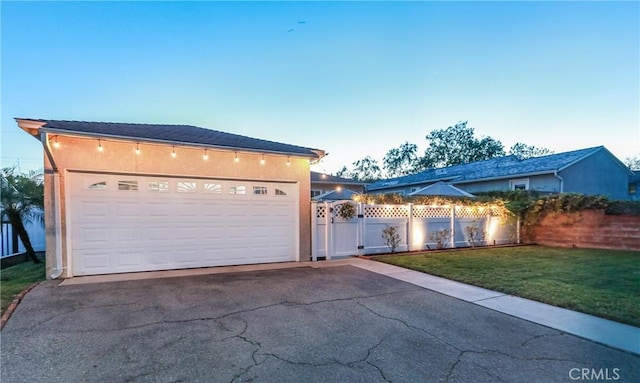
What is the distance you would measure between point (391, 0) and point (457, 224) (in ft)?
26.9

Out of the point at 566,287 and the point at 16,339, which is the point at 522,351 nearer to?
the point at 566,287

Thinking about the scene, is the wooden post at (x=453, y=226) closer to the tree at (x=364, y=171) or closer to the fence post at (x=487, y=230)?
the fence post at (x=487, y=230)

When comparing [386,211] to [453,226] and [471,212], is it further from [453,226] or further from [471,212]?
[471,212]

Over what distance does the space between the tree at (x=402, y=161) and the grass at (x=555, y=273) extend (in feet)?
102

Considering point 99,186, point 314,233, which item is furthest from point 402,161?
point 99,186

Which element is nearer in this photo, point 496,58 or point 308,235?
point 308,235

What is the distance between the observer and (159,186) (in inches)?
279

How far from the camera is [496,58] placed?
10055mm

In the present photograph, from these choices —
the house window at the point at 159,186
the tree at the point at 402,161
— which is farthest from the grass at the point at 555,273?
the tree at the point at 402,161

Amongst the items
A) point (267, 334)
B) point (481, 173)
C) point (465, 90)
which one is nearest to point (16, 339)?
point (267, 334)

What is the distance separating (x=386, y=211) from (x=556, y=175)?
11247 millimetres

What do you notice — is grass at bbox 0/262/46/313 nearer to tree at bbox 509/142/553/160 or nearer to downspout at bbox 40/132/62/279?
downspout at bbox 40/132/62/279

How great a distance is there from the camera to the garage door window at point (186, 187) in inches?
286

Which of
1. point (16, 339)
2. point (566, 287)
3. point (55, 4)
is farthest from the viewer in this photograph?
point (55, 4)
